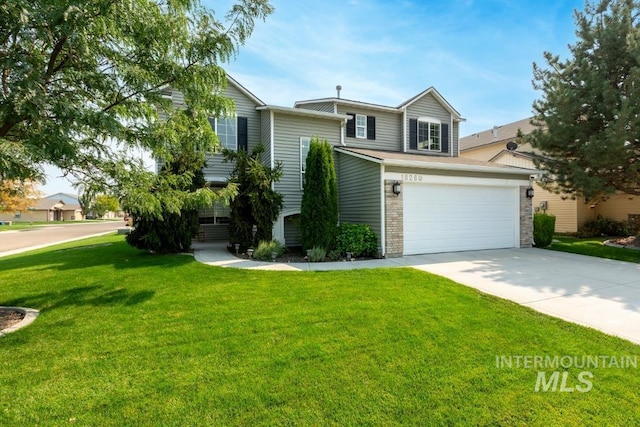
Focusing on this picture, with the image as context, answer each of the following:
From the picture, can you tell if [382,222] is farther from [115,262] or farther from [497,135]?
[497,135]

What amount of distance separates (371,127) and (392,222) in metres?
6.77

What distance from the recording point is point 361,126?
1463 centimetres

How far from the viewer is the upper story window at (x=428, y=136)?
15664 mm

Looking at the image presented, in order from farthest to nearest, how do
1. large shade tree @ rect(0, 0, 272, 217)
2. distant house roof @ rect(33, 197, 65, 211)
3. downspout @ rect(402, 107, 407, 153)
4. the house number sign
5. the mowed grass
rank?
distant house roof @ rect(33, 197, 65, 211), downspout @ rect(402, 107, 407, 153), the house number sign, large shade tree @ rect(0, 0, 272, 217), the mowed grass

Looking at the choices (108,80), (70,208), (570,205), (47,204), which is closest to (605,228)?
(570,205)

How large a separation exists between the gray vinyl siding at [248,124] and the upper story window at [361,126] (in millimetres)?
4116

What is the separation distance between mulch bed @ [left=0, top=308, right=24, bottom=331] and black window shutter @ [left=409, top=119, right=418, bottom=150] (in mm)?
14625

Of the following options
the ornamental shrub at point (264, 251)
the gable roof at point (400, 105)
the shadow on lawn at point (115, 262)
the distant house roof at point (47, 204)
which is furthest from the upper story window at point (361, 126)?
the distant house roof at point (47, 204)

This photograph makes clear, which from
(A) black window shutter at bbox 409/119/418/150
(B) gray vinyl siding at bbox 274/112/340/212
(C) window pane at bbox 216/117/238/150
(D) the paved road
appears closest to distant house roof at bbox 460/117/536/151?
(A) black window shutter at bbox 409/119/418/150

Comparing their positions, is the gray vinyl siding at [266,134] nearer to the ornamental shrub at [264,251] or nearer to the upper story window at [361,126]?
the upper story window at [361,126]

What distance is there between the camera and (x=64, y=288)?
21.2 feet

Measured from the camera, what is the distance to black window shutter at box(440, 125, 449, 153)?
52.5 feet

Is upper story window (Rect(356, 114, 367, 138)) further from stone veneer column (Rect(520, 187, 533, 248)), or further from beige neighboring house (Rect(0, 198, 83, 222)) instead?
beige neighboring house (Rect(0, 198, 83, 222))

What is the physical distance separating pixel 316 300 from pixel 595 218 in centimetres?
1851
